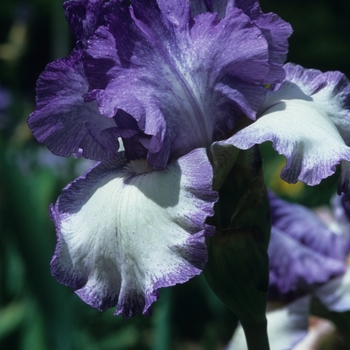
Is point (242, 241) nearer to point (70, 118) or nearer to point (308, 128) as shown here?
point (308, 128)

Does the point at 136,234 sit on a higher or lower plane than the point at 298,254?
higher

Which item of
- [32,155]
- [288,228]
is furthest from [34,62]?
[288,228]

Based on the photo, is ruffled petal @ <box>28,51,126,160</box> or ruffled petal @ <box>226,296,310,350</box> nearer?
ruffled petal @ <box>28,51,126,160</box>

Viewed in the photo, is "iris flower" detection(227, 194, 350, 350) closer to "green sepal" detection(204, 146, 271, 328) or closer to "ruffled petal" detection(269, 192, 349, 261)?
"ruffled petal" detection(269, 192, 349, 261)

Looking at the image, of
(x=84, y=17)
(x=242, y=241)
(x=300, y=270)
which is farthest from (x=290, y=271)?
(x=84, y=17)

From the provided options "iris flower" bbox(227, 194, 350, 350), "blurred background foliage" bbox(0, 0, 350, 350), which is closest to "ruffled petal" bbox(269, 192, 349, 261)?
"iris flower" bbox(227, 194, 350, 350)

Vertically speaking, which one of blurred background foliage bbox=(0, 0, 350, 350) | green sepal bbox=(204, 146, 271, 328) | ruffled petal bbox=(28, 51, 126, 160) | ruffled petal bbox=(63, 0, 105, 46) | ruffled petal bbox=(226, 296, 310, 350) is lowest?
blurred background foliage bbox=(0, 0, 350, 350)
